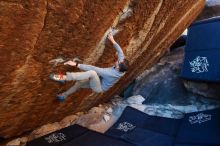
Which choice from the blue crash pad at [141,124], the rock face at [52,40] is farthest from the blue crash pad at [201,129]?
the rock face at [52,40]

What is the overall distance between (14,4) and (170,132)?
4.41 m

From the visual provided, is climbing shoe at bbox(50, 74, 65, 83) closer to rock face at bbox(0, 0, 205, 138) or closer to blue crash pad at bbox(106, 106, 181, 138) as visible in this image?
rock face at bbox(0, 0, 205, 138)

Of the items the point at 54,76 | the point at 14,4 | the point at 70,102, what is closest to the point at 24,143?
the point at 70,102

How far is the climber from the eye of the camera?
3988 mm

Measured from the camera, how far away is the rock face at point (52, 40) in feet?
9.13

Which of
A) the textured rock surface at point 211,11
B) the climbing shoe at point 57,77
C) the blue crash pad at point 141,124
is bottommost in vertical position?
the blue crash pad at point 141,124

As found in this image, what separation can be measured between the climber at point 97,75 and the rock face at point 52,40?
14 cm

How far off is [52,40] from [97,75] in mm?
1081

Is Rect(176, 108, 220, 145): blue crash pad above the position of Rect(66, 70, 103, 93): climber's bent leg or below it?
below

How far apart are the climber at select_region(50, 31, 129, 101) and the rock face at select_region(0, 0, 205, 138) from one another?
137mm

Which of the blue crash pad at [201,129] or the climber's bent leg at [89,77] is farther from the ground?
the climber's bent leg at [89,77]

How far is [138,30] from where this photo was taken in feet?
16.0

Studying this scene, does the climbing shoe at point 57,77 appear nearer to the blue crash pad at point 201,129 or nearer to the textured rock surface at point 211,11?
the blue crash pad at point 201,129

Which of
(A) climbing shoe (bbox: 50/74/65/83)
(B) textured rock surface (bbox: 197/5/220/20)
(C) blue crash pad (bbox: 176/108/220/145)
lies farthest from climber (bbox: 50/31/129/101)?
(B) textured rock surface (bbox: 197/5/220/20)
